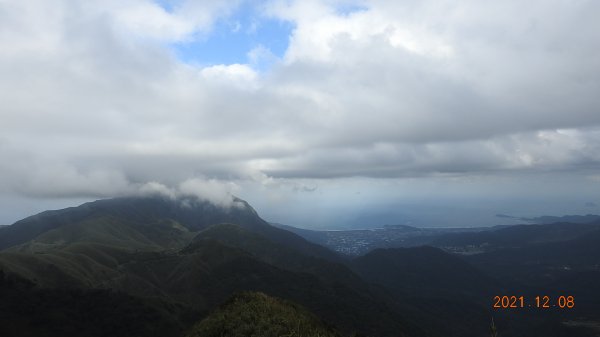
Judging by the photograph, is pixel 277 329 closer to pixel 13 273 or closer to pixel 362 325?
pixel 362 325

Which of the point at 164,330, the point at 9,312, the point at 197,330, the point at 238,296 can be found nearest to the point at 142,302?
the point at 164,330

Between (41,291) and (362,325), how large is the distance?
128773 millimetres

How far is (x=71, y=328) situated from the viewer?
13138 cm

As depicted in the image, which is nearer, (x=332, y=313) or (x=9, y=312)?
(x=9, y=312)

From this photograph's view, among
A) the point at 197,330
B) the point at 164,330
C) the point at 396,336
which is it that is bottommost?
the point at 396,336

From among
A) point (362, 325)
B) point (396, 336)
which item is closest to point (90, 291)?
point (362, 325)

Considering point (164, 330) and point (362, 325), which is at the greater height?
point (164, 330)

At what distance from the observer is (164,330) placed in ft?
455

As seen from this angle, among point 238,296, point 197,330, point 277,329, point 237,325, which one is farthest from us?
point 238,296

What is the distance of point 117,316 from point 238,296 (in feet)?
351

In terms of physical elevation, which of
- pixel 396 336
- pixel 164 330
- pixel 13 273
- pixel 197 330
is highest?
pixel 197 330

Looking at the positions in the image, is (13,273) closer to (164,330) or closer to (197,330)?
(164,330)

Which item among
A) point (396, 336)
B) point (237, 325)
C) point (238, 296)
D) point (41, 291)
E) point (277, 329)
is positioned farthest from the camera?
point (396, 336)

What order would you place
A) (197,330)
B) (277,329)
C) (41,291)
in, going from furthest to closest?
(41,291) < (197,330) < (277,329)
